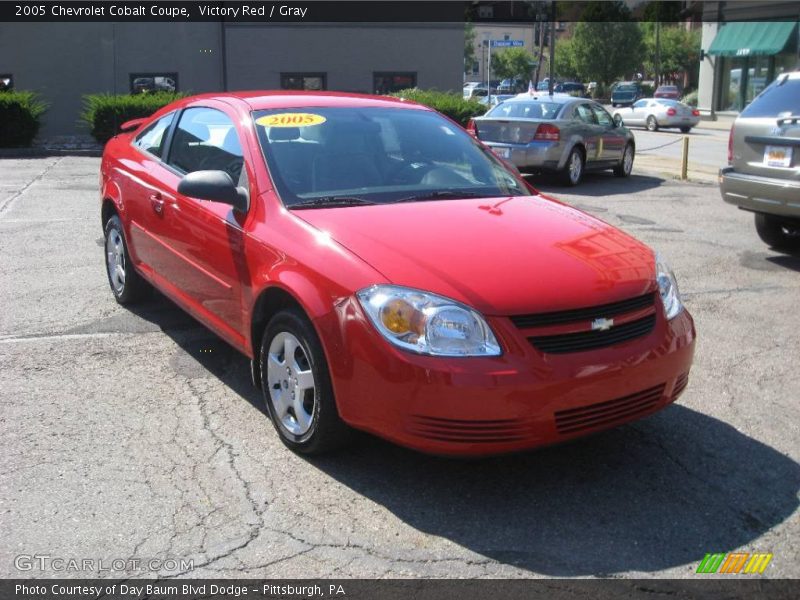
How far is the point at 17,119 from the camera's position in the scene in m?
20.8

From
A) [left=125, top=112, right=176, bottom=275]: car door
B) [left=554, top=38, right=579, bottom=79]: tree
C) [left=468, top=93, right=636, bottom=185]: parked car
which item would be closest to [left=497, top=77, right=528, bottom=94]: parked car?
[left=554, top=38, right=579, bottom=79]: tree

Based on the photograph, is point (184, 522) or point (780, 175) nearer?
point (184, 522)

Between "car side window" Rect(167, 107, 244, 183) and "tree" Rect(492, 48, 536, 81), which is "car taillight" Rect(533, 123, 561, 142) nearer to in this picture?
"car side window" Rect(167, 107, 244, 183)

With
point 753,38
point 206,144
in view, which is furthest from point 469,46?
point 206,144

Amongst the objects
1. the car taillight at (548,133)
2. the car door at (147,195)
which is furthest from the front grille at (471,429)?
the car taillight at (548,133)

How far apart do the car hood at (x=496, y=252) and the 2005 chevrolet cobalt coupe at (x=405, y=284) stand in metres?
0.01

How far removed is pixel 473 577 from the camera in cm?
312

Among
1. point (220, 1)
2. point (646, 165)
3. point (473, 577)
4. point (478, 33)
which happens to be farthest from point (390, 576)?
point (478, 33)

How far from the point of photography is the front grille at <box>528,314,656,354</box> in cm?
349

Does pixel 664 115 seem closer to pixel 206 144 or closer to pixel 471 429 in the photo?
pixel 206 144

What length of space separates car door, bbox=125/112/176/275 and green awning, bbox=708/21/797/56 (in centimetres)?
3825

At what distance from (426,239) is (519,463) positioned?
1121mm

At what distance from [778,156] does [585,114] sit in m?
7.76

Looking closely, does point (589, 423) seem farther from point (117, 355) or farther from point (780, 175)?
point (780, 175)
